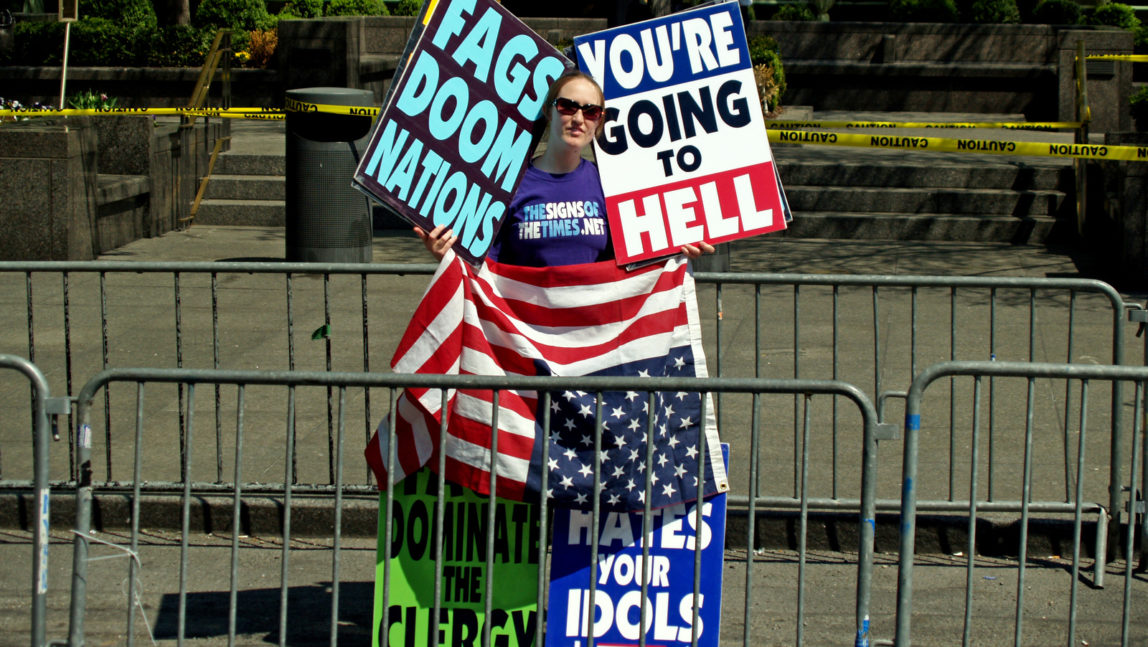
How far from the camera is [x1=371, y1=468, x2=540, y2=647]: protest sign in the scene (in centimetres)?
425

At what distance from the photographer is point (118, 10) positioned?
24.6 metres

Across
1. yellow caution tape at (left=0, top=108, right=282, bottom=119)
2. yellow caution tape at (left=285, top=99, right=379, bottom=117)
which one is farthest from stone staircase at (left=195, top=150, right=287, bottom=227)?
yellow caution tape at (left=285, top=99, right=379, bottom=117)

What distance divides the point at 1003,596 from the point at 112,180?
10057 millimetres

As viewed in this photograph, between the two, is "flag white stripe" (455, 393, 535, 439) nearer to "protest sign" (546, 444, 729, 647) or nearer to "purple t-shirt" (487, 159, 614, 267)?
"protest sign" (546, 444, 729, 647)

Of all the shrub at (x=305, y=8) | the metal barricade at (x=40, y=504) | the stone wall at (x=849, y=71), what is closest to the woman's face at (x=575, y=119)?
the metal barricade at (x=40, y=504)

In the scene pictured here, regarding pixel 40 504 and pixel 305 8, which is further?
pixel 305 8

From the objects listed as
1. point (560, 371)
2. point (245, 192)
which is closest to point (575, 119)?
point (560, 371)

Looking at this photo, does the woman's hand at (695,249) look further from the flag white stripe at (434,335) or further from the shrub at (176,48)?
the shrub at (176,48)

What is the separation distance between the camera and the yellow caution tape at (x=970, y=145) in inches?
Result: 422

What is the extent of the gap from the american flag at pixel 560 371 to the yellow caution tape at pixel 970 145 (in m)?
6.66

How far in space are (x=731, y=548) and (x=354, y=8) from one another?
63.3 feet

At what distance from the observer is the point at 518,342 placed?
4.33 m

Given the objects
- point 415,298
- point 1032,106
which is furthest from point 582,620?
point 1032,106

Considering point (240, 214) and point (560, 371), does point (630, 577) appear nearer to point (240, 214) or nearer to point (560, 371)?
point (560, 371)
